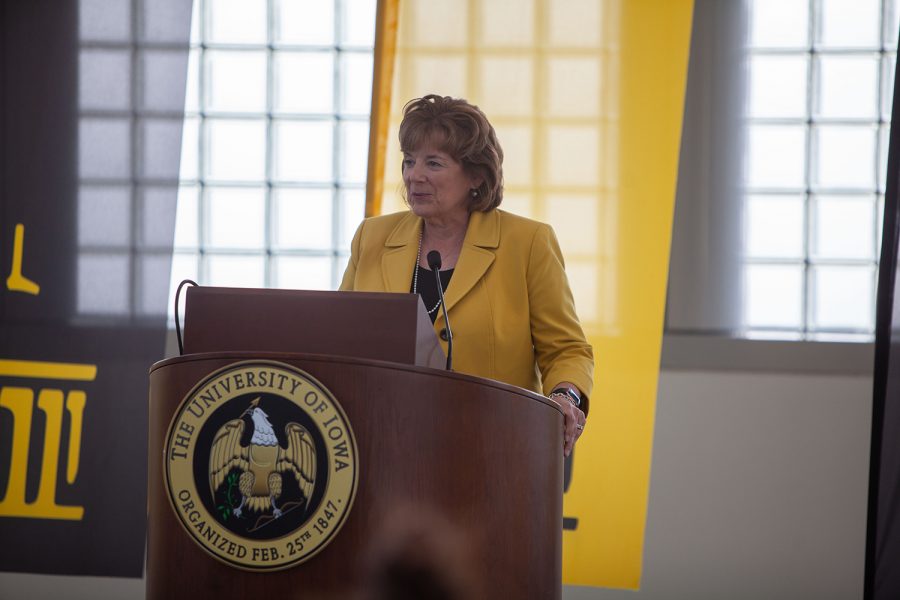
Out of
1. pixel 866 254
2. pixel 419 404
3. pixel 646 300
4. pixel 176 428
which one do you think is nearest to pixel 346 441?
pixel 419 404

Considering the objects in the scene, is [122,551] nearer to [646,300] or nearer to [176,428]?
[646,300]

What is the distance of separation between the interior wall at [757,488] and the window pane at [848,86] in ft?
3.59

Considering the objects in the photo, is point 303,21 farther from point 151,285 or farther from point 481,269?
point 481,269

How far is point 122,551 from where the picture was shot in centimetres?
373

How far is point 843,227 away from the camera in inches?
164

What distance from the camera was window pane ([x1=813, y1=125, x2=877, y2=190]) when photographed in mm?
4168

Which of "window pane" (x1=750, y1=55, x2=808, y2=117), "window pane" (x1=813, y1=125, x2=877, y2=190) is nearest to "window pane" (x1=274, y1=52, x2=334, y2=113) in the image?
"window pane" (x1=750, y1=55, x2=808, y2=117)

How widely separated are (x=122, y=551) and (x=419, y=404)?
266cm

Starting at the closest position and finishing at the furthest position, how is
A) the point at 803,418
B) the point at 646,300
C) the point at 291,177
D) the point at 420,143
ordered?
1. the point at 420,143
2. the point at 646,300
3. the point at 803,418
4. the point at 291,177

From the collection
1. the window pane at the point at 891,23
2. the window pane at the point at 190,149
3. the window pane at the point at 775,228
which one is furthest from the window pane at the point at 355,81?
the window pane at the point at 891,23

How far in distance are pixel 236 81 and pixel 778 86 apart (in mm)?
2243

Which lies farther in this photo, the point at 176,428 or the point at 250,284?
the point at 250,284

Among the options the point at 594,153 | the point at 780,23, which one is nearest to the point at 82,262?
the point at 594,153

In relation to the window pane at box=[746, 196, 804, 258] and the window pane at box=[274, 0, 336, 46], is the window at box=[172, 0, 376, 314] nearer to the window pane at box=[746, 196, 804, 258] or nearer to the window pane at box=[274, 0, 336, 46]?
the window pane at box=[274, 0, 336, 46]
